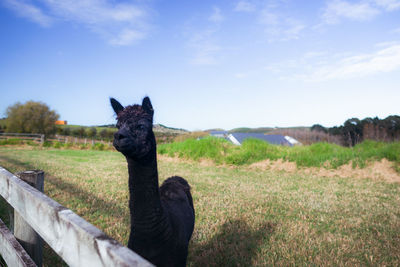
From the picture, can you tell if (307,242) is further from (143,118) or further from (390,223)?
(143,118)

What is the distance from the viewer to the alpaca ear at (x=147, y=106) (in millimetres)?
2352

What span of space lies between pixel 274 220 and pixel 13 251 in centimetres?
472

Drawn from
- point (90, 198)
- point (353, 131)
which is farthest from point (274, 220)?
point (353, 131)

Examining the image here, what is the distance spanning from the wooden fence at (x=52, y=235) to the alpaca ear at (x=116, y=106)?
1000 mm

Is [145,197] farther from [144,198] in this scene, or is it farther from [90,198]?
[90,198]

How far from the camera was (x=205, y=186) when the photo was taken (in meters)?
9.00

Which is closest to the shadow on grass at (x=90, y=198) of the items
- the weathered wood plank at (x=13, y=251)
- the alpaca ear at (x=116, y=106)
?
the weathered wood plank at (x=13, y=251)

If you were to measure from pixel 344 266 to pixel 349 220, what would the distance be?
8.17 feet

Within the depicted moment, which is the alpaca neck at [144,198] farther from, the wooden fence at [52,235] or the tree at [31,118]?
the tree at [31,118]

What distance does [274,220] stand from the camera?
5512mm

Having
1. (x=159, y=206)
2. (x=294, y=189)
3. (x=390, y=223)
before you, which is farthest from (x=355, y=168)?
(x=159, y=206)

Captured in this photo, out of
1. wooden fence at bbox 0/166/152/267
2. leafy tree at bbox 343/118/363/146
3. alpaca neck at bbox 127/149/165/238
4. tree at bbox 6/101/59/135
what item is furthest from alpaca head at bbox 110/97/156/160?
tree at bbox 6/101/59/135

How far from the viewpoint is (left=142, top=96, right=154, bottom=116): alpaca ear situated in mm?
2352

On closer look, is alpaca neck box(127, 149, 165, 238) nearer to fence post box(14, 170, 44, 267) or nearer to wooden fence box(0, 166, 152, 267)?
wooden fence box(0, 166, 152, 267)
